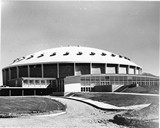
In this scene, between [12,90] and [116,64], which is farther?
[116,64]

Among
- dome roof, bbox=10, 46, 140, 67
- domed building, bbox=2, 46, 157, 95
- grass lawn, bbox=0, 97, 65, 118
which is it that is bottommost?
grass lawn, bbox=0, 97, 65, 118

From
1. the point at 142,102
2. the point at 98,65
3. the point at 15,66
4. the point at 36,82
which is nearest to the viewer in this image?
the point at 142,102

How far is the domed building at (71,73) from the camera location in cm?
5903

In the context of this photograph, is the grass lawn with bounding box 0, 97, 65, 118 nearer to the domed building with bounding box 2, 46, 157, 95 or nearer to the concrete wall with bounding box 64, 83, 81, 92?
the concrete wall with bounding box 64, 83, 81, 92

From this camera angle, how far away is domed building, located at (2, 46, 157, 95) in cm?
Answer: 5903

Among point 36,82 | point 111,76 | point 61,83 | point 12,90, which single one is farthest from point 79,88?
point 12,90

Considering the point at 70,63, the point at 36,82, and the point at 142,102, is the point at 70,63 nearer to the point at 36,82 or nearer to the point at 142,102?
the point at 36,82

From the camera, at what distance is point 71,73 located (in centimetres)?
6562

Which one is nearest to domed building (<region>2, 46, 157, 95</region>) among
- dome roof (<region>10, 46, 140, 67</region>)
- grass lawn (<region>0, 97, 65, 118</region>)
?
dome roof (<region>10, 46, 140, 67</region>)

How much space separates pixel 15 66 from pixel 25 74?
574 centimetres

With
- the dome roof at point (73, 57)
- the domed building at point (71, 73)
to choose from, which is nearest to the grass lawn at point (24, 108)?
the domed building at point (71, 73)

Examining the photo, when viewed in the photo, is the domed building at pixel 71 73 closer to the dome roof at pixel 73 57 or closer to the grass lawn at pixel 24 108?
the dome roof at pixel 73 57

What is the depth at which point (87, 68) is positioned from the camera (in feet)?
220

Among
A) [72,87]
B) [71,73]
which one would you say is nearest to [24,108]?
[72,87]
